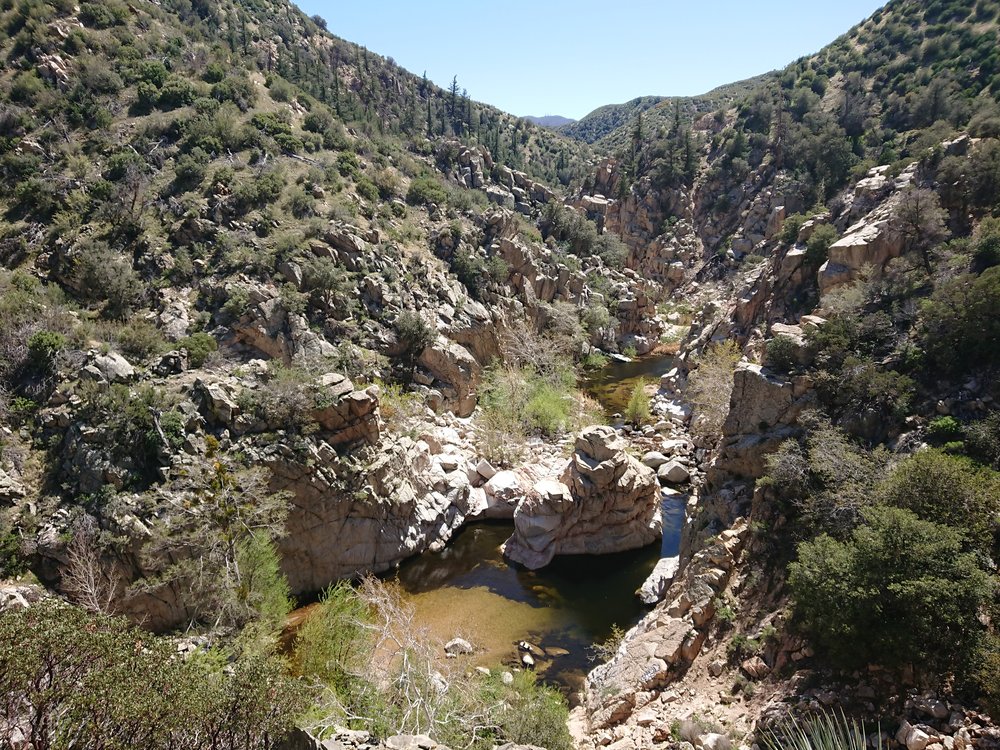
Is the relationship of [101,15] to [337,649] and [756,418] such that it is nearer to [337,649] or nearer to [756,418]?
[337,649]

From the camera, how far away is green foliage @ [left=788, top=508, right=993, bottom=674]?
840 cm

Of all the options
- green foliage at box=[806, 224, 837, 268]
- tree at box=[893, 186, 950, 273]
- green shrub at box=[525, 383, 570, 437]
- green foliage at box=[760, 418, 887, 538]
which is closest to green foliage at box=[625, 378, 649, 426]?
green shrub at box=[525, 383, 570, 437]

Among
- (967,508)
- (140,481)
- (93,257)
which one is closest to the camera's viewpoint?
(967,508)

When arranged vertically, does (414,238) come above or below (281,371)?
above

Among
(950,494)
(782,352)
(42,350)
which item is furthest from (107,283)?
(950,494)

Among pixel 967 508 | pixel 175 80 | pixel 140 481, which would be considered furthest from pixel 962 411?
pixel 175 80

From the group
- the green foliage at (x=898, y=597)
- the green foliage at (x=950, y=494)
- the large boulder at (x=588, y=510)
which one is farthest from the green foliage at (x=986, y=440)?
the large boulder at (x=588, y=510)

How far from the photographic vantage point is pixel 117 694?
7.38 meters

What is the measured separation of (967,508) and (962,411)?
4.60 m

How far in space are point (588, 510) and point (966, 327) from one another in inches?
545

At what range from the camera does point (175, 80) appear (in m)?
38.3

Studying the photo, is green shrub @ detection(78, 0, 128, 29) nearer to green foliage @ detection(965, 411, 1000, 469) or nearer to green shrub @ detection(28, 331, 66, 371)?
green shrub @ detection(28, 331, 66, 371)

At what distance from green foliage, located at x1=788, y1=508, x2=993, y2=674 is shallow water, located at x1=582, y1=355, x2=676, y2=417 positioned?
2582cm

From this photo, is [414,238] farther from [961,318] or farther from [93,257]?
[961,318]
